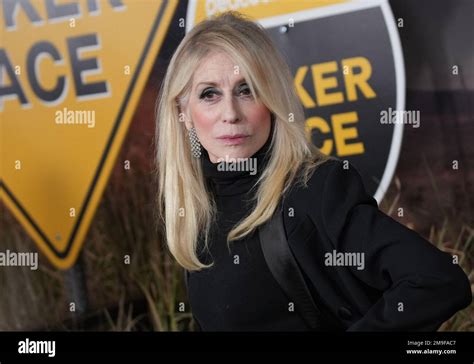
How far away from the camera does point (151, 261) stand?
333cm

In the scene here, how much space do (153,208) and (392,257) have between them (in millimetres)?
1418

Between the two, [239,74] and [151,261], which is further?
[151,261]

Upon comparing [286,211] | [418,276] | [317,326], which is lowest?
[317,326]

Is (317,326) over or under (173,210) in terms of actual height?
under

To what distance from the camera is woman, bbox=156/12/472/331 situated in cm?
231

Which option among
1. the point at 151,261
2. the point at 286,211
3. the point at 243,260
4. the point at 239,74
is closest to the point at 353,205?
the point at 286,211

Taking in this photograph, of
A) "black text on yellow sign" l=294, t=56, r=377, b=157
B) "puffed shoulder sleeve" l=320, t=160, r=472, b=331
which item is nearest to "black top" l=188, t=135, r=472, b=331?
"puffed shoulder sleeve" l=320, t=160, r=472, b=331

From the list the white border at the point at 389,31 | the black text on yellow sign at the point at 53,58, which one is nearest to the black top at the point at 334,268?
the white border at the point at 389,31

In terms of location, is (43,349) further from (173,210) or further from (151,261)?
(173,210)

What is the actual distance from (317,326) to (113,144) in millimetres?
1424

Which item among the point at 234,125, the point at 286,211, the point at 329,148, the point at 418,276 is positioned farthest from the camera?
the point at 329,148
